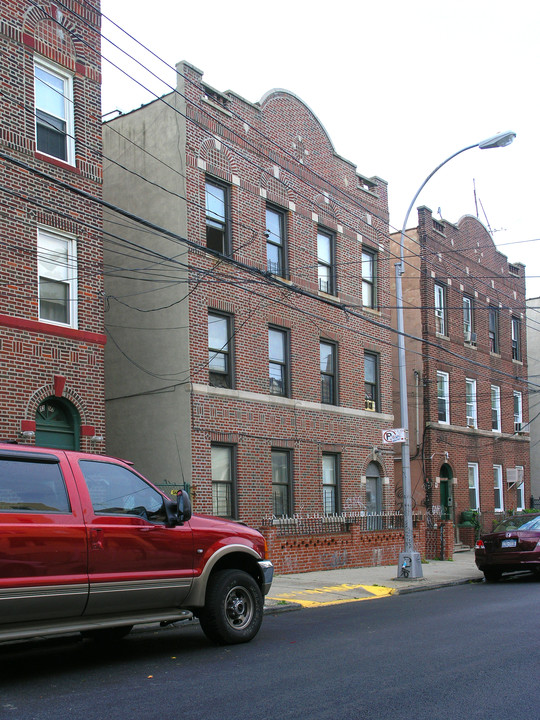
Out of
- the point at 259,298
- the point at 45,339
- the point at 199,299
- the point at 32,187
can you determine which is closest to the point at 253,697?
the point at 45,339

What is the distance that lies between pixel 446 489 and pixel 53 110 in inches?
704

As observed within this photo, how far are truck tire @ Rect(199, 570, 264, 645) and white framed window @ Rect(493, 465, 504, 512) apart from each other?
890 inches

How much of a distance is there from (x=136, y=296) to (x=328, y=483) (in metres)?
6.92

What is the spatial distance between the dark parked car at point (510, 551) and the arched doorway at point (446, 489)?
930 centimetres

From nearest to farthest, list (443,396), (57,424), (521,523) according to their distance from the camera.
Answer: (57,424)
(521,523)
(443,396)

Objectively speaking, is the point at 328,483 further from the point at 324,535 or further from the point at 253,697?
the point at 253,697

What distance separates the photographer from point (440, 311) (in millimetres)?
27594

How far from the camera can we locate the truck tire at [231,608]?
855 cm

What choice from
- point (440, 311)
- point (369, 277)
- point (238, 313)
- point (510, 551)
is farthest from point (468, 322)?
point (510, 551)

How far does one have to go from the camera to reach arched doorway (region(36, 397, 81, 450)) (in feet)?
47.3

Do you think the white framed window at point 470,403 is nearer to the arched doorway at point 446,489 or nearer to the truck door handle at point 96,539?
the arched doorway at point 446,489

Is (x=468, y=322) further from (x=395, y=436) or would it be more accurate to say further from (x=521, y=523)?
(x=395, y=436)

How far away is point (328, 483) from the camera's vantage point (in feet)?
68.6

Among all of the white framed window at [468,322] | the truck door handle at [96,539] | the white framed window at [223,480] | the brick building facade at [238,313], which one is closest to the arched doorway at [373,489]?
the brick building facade at [238,313]
